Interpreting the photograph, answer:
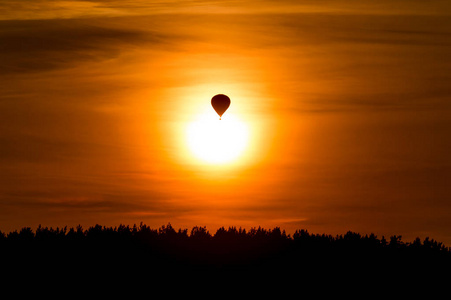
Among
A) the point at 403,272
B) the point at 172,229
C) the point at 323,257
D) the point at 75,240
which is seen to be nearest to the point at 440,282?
the point at 403,272

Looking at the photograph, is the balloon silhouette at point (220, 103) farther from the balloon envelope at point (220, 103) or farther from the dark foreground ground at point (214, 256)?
the dark foreground ground at point (214, 256)

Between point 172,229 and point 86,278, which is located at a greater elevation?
point 172,229

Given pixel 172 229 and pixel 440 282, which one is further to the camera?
pixel 172 229

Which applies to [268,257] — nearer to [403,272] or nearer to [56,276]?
[403,272]

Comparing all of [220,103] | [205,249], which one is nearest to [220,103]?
[220,103]

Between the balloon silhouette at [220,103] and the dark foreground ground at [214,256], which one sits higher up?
the balloon silhouette at [220,103]

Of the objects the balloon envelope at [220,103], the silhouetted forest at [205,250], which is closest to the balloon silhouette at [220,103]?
the balloon envelope at [220,103]

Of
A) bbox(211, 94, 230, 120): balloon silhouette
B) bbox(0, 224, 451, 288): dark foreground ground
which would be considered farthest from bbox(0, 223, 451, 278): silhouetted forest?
bbox(211, 94, 230, 120): balloon silhouette

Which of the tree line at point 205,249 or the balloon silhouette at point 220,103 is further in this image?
the balloon silhouette at point 220,103
